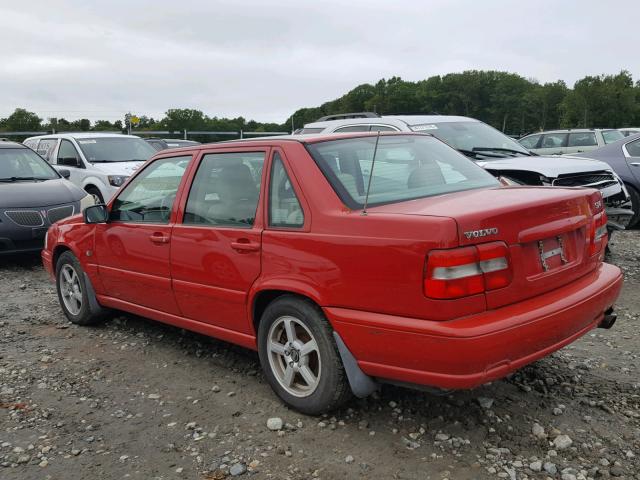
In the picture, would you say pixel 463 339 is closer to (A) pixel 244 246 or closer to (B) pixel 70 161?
(A) pixel 244 246

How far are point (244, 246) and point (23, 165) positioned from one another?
684cm

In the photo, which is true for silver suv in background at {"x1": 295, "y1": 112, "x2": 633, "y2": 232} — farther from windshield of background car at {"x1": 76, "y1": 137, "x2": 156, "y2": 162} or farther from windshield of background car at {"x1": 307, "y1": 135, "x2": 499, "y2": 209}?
windshield of background car at {"x1": 76, "y1": 137, "x2": 156, "y2": 162}

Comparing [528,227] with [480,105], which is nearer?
[528,227]

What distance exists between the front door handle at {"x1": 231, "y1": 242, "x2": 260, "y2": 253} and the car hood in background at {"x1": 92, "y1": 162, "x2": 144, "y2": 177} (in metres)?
7.50

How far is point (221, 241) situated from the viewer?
12.9 ft

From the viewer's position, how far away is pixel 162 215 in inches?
177

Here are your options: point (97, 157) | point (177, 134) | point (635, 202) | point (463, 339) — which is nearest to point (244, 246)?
point (463, 339)

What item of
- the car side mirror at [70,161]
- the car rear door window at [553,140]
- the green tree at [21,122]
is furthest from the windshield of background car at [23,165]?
the green tree at [21,122]

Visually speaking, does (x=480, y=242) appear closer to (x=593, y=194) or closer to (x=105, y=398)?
(x=593, y=194)

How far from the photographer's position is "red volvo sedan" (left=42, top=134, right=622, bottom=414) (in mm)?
2936

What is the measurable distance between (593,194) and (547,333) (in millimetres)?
1075

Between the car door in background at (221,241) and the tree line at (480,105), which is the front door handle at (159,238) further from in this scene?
the tree line at (480,105)

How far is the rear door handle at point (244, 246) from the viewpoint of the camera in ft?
12.1

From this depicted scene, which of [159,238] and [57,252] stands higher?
[159,238]
